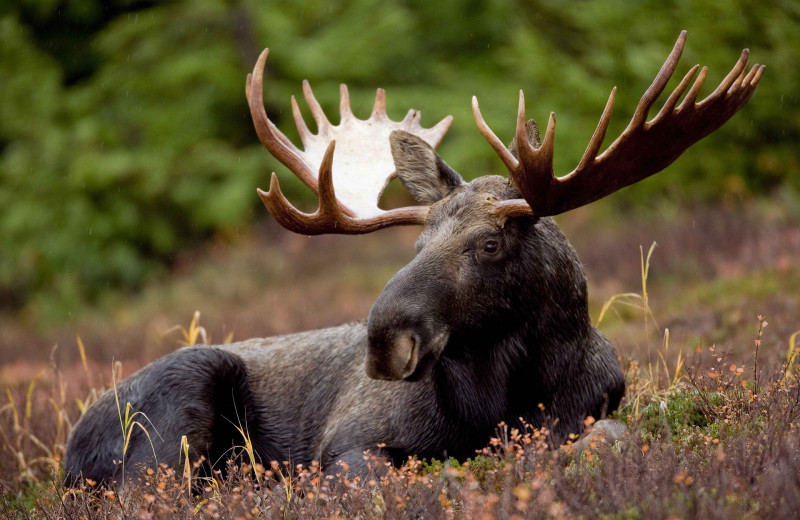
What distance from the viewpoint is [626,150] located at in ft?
12.6

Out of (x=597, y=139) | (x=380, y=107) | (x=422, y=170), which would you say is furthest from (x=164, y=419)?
(x=597, y=139)

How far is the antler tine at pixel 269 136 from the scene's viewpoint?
4809mm

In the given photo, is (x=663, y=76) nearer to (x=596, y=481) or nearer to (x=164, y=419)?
(x=596, y=481)

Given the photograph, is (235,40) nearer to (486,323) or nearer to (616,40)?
(616,40)

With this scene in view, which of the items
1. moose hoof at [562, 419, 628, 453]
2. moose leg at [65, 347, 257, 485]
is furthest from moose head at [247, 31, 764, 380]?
moose leg at [65, 347, 257, 485]

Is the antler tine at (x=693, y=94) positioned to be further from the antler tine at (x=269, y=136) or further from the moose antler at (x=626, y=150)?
the antler tine at (x=269, y=136)

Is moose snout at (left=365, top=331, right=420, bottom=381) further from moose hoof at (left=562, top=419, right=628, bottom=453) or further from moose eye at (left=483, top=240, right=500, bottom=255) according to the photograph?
moose hoof at (left=562, top=419, right=628, bottom=453)

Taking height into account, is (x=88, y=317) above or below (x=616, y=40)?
below

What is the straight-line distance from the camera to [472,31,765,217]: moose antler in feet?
12.3

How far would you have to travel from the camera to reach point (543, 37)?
14.6m

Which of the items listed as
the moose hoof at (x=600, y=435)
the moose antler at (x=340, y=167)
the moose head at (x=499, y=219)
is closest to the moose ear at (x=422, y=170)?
the moose head at (x=499, y=219)

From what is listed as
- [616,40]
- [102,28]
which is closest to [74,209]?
[102,28]

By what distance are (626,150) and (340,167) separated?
1927 millimetres

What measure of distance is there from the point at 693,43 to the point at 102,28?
42.2ft
